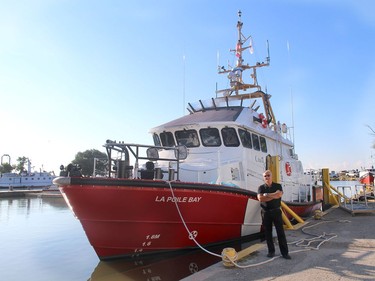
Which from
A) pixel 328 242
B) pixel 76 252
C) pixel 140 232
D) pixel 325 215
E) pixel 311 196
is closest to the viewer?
Result: pixel 328 242

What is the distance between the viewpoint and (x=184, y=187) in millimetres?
7344

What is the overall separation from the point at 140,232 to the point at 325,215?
712 centimetres

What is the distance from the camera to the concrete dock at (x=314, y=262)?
4.75m

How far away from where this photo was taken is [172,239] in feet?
25.1

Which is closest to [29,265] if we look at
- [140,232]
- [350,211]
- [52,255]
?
[52,255]

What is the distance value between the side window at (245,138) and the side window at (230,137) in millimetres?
170

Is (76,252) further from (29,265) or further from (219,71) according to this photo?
(219,71)

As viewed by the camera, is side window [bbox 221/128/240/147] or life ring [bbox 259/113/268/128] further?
life ring [bbox 259/113/268/128]

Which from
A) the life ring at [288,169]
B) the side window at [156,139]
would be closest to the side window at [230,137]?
the side window at [156,139]

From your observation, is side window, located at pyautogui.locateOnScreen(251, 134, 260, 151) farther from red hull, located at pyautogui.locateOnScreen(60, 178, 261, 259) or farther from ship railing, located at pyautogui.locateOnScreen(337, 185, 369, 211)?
ship railing, located at pyautogui.locateOnScreen(337, 185, 369, 211)

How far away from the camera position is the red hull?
671 cm

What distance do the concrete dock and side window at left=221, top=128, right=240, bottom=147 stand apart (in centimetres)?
309

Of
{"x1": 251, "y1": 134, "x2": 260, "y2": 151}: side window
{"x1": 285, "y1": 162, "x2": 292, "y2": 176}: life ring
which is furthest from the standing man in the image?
{"x1": 285, "y1": 162, "x2": 292, "y2": 176}: life ring

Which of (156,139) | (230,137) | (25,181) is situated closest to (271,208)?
(230,137)
